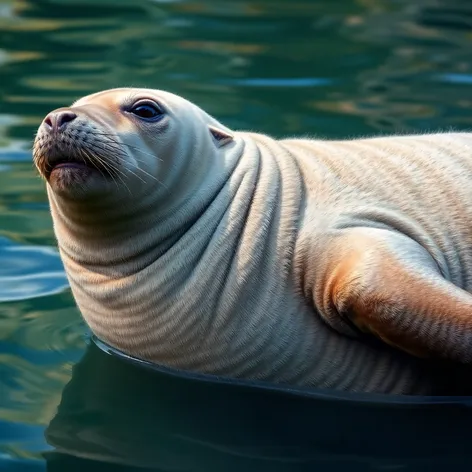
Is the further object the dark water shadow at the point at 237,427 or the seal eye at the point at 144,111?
the seal eye at the point at 144,111

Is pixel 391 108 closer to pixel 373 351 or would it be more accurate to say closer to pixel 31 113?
pixel 31 113

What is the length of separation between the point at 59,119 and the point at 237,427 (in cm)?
131

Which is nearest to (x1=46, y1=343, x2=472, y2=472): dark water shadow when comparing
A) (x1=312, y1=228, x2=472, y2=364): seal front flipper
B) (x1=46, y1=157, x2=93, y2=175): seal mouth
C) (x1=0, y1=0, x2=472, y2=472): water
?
(x1=0, y1=0, x2=472, y2=472): water

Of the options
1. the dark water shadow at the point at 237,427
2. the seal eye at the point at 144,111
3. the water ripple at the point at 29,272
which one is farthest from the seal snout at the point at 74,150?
the water ripple at the point at 29,272

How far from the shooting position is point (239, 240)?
480 centimetres

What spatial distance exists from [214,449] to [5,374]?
1.04m

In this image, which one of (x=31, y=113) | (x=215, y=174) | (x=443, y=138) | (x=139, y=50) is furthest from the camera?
(x=139, y=50)

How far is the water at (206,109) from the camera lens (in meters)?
4.48

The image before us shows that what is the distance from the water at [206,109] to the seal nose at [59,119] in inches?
41.6

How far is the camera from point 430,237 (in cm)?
476

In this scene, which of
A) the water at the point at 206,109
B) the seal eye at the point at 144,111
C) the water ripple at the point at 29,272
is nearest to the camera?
the water at the point at 206,109

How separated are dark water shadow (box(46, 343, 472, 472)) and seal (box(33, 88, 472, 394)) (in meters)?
0.08

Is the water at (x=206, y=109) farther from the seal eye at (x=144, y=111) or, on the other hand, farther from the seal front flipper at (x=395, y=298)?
the seal eye at (x=144, y=111)

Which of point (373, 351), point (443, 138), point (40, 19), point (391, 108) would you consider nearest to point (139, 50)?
point (40, 19)
